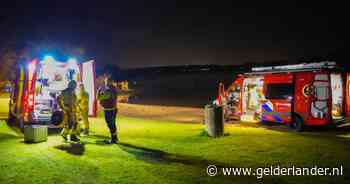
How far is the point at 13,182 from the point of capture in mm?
6301

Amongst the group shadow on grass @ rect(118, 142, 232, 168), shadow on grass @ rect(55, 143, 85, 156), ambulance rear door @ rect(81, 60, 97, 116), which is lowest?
shadow on grass @ rect(118, 142, 232, 168)

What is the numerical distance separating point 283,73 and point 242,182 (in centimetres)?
827

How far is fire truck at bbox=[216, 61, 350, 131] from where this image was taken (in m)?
12.8

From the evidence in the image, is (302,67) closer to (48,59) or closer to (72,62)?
(72,62)

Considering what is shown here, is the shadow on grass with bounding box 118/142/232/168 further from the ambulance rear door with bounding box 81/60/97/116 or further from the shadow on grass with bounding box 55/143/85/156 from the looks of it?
the ambulance rear door with bounding box 81/60/97/116

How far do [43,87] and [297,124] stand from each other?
9.10m

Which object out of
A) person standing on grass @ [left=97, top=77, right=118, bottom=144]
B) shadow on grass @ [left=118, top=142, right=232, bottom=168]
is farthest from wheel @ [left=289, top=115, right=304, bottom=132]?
person standing on grass @ [left=97, top=77, right=118, bottom=144]

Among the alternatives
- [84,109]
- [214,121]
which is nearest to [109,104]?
[84,109]

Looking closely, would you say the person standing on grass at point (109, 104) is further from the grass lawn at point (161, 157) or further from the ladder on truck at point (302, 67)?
the ladder on truck at point (302, 67)

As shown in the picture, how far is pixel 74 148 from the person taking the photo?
9.39 meters

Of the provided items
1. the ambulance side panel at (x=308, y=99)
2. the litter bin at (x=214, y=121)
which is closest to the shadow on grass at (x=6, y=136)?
the litter bin at (x=214, y=121)

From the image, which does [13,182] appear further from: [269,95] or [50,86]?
Answer: [269,95]

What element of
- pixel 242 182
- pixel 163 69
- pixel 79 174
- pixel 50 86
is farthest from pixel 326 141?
pixel 163 69

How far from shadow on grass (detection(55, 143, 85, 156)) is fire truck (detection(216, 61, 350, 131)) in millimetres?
7514
